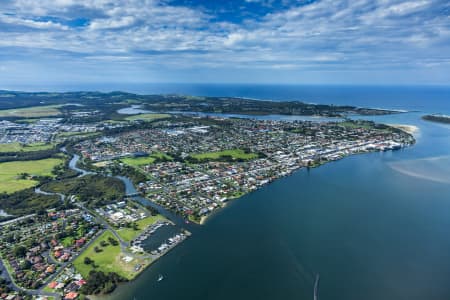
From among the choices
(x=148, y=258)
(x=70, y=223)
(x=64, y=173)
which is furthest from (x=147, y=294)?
(x=64, y=173)

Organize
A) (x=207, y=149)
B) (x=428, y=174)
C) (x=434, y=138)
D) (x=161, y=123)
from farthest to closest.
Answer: (x=161, y=123) < (x=434, y=138) < (x=207, y=149) < (x=428, y=174)

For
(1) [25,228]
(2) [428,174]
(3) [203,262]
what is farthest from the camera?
(2) [428,174]

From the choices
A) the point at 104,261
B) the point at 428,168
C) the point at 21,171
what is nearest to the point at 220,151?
the point at 21,171

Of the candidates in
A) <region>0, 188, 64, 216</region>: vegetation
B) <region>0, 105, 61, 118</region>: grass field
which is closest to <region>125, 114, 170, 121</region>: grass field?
<region>0, 105, 61, 118</region>: grass field

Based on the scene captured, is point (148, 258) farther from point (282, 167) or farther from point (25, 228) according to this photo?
point (282, 167)

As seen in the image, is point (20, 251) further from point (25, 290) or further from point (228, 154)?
point (228, 154)

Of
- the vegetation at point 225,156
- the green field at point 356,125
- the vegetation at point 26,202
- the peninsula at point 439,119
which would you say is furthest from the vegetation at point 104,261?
the peninsula at point 439,119
